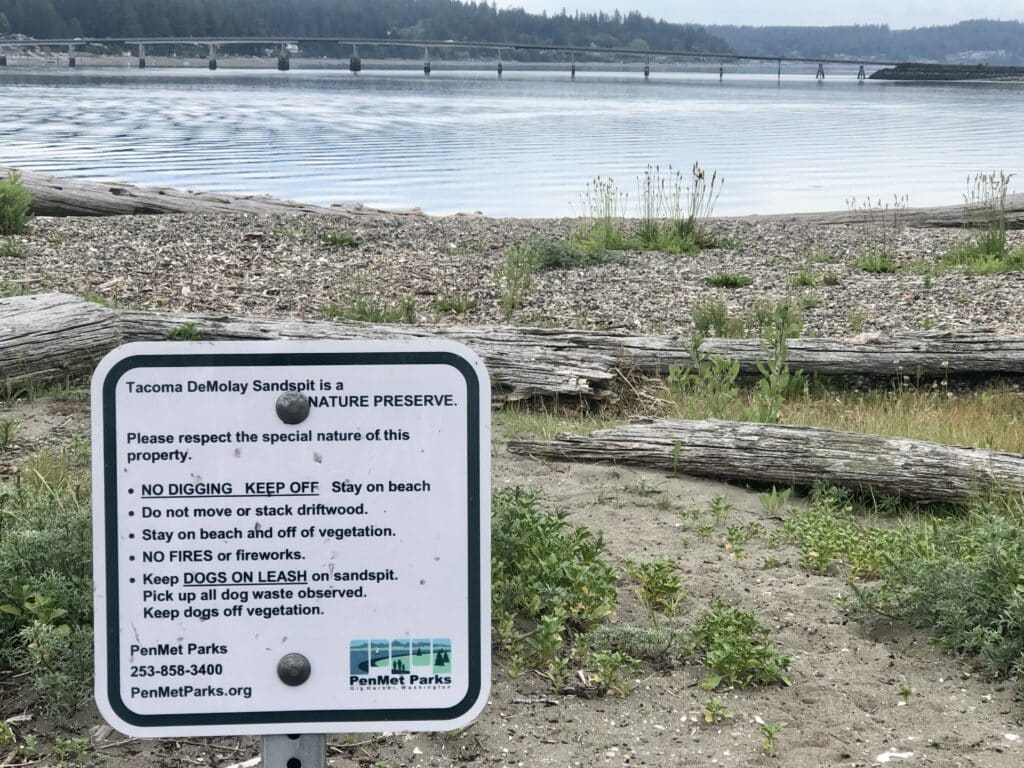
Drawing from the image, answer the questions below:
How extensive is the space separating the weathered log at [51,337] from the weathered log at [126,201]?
8.44m

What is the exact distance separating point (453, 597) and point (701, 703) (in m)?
1.88

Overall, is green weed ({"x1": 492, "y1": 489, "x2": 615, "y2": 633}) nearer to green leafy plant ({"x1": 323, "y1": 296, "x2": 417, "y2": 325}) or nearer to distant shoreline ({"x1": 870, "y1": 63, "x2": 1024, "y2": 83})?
green leafy plant ({"x1": 323, "y1": 296, "x2": 417, "y2": 325})

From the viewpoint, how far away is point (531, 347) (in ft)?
24.4

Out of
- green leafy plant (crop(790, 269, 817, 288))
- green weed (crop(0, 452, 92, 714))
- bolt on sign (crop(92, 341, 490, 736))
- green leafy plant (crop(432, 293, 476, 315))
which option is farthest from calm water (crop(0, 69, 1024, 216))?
bolt on sign (crop(92, 341, 490, 736))

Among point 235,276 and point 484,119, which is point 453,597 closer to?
point 235,276

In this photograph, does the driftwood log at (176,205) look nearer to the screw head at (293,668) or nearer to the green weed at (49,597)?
the green weed at (49,597)

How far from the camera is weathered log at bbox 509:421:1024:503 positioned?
5465 millimetres

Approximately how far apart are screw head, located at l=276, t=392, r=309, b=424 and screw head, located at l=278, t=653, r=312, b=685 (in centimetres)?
37

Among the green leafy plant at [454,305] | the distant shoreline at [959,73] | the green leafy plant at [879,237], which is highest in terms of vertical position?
the distant shoreline at [959,73]

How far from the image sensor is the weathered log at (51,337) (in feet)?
22.8

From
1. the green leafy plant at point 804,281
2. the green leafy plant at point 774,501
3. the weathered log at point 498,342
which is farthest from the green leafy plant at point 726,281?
the green leafy plant at point 774,501

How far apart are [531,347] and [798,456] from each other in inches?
84.8

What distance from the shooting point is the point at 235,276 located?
1120 cm

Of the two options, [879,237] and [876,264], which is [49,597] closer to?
[876,264]
